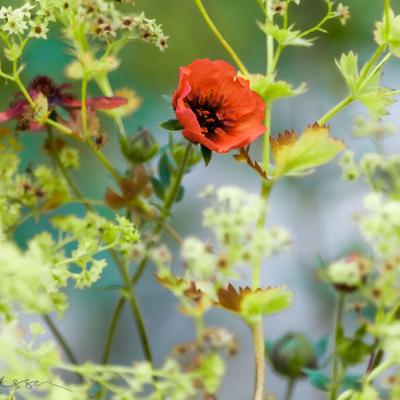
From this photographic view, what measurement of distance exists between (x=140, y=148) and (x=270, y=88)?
0.34ft

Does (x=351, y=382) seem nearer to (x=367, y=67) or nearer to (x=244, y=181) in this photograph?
(x=367, y=67)

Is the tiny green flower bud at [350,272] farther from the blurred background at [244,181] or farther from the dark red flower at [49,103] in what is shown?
the blurred background at [244,181]

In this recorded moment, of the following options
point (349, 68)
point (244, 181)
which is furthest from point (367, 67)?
point (244, 181)

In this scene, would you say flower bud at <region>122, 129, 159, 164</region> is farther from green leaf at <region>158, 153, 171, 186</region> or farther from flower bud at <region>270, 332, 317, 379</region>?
flower bud at <region>270, 332, 317, 379</region>

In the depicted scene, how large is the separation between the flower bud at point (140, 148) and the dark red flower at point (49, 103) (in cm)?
4

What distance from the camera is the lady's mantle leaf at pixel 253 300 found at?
0.40 meters

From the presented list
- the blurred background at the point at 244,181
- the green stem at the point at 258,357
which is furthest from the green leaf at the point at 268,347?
the blurred background at the point at 244,181

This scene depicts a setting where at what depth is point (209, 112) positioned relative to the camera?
0.44 meters

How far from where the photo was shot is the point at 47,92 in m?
0.47

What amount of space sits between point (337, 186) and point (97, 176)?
0.37 meters

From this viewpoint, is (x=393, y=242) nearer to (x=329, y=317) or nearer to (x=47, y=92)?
(x=47, y=92)
